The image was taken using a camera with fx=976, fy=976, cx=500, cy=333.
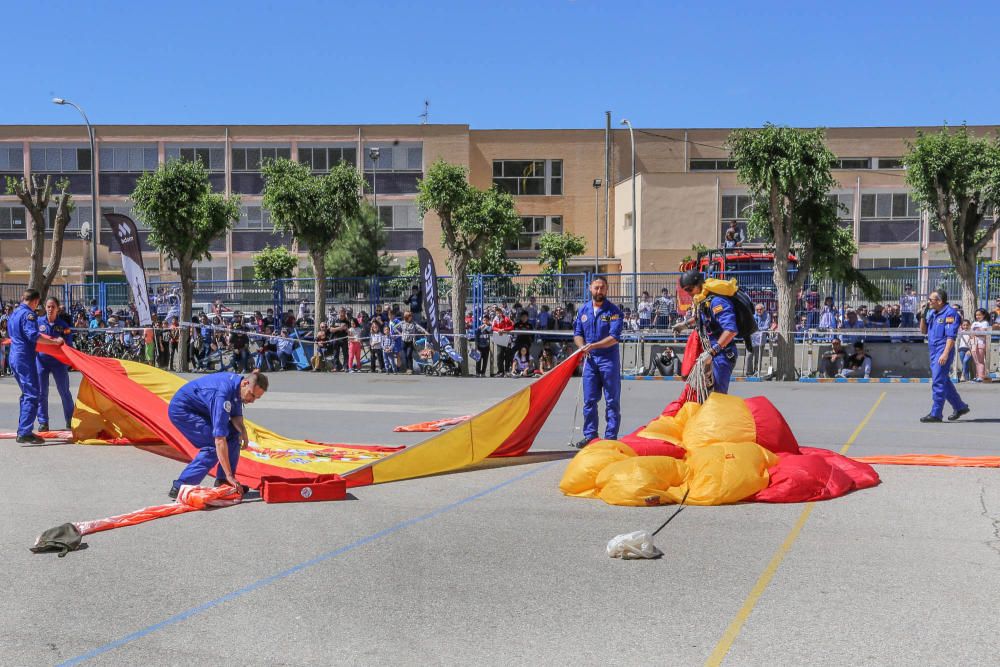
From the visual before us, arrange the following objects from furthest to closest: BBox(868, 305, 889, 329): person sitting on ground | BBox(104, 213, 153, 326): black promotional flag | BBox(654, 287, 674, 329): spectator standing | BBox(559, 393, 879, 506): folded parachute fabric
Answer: BBox(104, 213, 153, 326): black promotional flag, BBox(654, 287, 674, 329): spectator standing, BBox(868, 305, 889, 329): person sitting on ground, BBox(559, 393, 879, 506): folded parachute fabric

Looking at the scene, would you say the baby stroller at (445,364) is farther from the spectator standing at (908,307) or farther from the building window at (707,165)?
the building window at (707,165)

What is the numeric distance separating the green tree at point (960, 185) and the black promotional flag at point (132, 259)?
810 inches

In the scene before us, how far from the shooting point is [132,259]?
2577 centimetres

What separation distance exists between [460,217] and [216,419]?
59.4 feet

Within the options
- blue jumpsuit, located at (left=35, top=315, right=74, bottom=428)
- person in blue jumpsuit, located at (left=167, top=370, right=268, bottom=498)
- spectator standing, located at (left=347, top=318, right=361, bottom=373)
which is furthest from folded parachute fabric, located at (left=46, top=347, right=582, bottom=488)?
spectator standing, located at (left=347, top=318, right=361, bottom=373)

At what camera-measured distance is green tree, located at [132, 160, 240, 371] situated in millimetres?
27594

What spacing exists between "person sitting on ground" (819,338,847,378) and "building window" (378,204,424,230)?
34.4 m

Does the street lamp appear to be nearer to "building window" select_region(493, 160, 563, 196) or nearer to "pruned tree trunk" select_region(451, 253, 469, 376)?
"building window" select_region(493, 160, 563, 196)

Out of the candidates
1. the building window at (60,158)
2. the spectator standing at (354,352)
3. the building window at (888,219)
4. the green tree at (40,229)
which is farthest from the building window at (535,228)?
the spectator standing at (354,352)

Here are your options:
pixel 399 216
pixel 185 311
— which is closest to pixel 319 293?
pixel 185 311

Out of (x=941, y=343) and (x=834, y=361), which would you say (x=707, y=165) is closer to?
(x=834, y=361)

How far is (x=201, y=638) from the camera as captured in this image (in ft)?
16.1

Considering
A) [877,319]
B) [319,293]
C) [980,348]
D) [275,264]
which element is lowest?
[980,348]

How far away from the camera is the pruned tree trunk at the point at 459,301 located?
25000 millimetres
